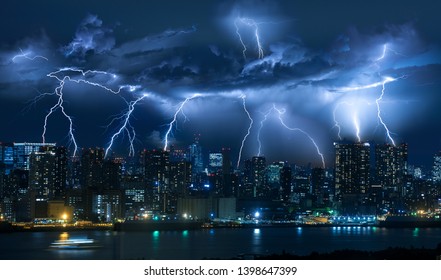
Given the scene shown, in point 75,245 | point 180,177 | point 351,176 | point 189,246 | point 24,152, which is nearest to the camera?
point 189,246

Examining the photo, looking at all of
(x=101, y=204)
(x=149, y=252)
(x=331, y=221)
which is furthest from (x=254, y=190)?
(x=149, y=252)

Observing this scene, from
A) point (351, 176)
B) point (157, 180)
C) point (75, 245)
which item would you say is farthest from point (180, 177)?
point (75, 245)

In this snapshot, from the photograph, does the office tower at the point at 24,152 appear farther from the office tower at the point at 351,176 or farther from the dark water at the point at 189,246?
the office tower at the point at 351,176

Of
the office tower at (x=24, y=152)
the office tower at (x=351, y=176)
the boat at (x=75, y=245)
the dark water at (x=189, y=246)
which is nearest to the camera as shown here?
the dark water at (x=189, y=246)

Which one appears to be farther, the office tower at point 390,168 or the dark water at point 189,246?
the office tower at point 390,168

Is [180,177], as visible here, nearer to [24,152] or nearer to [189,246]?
[24,152]

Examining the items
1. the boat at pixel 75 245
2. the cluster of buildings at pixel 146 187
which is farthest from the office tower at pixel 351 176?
the boat at pixel 75 245

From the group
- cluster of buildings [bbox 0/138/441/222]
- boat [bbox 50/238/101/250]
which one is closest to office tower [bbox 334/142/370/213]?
cluster of buildings [bbox 0/138/441/222]

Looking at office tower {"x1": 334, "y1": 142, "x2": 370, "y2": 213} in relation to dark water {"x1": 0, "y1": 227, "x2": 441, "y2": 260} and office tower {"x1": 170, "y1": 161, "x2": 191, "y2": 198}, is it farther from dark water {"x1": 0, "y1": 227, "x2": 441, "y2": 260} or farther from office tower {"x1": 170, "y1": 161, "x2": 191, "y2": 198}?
dark water {"x1": 0, "y1": 227, "x2": 441, "y2": 260}
